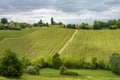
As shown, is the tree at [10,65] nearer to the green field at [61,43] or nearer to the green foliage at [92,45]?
the green field at [61,43]

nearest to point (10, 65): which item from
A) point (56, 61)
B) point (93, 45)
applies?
point (56, 61)

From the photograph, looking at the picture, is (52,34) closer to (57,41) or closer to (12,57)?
(57,41)

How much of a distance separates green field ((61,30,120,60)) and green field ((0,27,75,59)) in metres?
5.57

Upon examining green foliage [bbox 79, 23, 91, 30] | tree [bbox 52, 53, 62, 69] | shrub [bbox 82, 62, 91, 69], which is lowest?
shrub [bbox 82, 62, 91, 69]

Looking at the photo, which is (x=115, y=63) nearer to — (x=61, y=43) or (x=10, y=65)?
(x=61, y=43)

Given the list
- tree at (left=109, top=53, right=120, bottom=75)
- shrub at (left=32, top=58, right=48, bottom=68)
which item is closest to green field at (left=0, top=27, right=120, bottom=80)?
tree at (left=109, top=53, right=120, bottom=75)

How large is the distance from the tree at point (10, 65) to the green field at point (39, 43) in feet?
245

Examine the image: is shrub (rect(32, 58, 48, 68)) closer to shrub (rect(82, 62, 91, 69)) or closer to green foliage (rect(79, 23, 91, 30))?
shrub (rect(82, 62, 91, 69))

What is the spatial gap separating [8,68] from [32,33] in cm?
11846

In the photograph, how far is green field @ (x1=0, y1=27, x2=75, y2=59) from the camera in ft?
384

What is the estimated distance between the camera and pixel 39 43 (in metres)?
133

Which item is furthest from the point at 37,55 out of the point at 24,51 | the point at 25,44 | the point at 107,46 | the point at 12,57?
the point at 12,57

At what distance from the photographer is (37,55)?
372 feet

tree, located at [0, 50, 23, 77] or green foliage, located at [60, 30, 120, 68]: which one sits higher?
tree, located at [0, 50, 23, 77]
